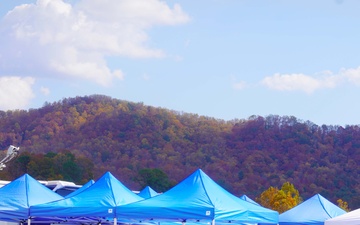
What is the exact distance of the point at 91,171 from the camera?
51.1m

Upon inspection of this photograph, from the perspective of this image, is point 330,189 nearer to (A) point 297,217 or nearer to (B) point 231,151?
(B) point 231,151

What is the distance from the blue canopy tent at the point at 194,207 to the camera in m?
14.9

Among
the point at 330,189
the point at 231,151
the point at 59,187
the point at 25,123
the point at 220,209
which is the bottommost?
the point at 220,209

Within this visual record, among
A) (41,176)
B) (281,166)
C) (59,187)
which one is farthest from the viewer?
(281,166)

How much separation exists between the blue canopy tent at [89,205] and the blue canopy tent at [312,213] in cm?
617

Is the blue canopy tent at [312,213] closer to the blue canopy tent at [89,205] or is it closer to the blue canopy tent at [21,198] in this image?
the blue canopy tent at [89,205]

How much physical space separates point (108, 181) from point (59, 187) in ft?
14.9

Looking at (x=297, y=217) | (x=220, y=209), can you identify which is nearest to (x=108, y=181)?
(x=220, y=209)

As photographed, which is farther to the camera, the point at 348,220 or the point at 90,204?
the point at 90,204

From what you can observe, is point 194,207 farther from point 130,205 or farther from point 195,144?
point 195,144

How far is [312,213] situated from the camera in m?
21.0

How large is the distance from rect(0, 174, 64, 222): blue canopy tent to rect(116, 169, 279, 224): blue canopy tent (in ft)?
7.35

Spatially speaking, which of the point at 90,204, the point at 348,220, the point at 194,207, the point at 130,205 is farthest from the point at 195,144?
the point at 348,220

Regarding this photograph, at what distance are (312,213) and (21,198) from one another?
8.24m
